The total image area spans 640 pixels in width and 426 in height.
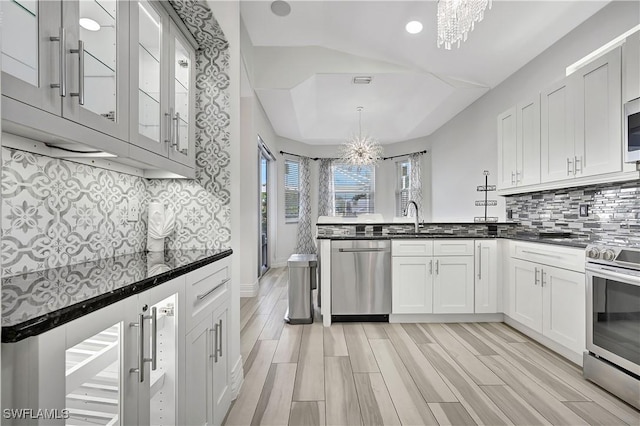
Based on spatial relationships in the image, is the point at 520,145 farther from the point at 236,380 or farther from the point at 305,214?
the point at 305,214

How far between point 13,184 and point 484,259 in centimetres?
358

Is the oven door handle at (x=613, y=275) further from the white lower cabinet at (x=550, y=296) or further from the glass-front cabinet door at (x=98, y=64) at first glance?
the glass-front cabinet door at (x=98, y=64)

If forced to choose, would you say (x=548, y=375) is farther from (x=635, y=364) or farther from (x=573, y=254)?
(x=573, y=254)

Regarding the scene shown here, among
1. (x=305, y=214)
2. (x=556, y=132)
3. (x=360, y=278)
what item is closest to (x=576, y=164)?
(x=556, y=132)

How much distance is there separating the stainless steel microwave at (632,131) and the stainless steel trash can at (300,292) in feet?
8.77

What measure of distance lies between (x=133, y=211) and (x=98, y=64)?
89cm

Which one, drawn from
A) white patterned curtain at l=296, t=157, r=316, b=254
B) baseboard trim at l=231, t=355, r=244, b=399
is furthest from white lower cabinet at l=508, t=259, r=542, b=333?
white patterned curtain at l=296, t=157, r=316, b=254

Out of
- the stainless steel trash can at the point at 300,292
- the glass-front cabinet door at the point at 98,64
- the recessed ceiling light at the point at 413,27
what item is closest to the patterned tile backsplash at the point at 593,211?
the recessed ceiling light at the point at 413,27

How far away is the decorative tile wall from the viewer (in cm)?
108

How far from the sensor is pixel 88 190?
57.0 inches

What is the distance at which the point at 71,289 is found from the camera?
Answer: 86cm

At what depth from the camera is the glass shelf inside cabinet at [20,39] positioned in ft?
2.61

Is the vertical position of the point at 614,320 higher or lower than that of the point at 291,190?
lower

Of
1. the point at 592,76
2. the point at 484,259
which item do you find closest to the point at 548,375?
the point at 484,259
